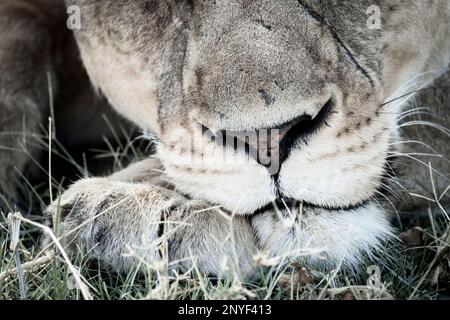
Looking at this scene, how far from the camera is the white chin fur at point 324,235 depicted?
227 cm

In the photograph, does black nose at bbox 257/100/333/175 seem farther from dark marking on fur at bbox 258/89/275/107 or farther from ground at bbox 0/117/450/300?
ground at bbox 0/117/450/300

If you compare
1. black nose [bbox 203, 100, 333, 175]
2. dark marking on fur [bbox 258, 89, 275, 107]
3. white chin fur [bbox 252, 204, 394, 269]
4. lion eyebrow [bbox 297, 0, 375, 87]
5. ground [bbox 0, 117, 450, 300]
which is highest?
lion eyebrow [bbox 297, 0, 375, 87]

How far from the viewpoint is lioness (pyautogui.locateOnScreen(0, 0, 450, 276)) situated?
222 cm

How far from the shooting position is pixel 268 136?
218 cm

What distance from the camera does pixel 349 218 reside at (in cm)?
234

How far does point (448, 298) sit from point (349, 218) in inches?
15.6

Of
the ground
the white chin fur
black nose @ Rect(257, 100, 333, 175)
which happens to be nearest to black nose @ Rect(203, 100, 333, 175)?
black nose @ Rect(257, 100, 333, 175)

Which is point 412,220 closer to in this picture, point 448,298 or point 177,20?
point 448,298

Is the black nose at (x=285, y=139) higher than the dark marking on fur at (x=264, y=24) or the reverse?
the reverse

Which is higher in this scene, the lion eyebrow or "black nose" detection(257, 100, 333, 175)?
the lion eyebrow

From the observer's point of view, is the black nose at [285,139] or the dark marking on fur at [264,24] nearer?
the black nose at [285,139]

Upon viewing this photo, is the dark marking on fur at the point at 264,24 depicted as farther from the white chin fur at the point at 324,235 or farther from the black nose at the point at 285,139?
the white chin fur at the point at 324,235

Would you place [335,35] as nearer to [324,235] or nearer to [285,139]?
[285,139]

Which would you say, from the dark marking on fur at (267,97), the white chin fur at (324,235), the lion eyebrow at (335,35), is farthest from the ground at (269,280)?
the lion eyebrow at (335,35)
